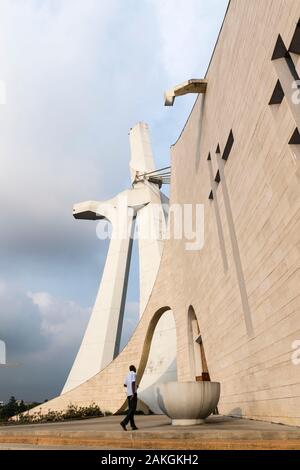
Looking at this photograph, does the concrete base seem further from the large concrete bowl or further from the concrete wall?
the concrete wall

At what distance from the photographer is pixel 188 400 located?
7.39m

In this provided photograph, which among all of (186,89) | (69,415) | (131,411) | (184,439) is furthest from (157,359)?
(184,439)

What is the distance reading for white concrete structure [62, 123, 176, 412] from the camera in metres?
22.5

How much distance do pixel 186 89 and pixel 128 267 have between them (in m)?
16.5

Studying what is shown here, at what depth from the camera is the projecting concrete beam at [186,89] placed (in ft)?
40.9

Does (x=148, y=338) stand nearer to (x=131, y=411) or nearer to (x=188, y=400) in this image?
(x=188, y=400)

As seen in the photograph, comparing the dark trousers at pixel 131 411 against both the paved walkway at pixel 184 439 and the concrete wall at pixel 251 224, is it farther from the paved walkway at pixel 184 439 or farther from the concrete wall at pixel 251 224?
the concrete wall at pixel 251 224

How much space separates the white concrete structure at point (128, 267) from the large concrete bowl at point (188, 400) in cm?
1381

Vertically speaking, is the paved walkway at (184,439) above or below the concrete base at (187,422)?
above

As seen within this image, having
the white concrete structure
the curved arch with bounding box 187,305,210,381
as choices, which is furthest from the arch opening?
the curved arch with bounding box 187,305,210,381

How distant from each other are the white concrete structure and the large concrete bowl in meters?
13.8

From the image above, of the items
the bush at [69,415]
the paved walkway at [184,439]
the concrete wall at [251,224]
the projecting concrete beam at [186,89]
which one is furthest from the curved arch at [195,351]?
the paved walkway at [184,439]
